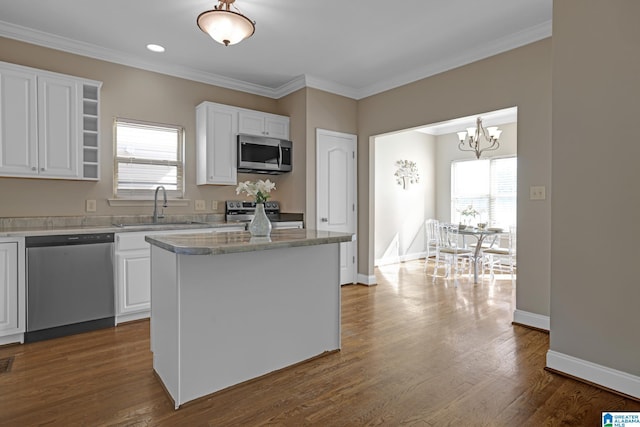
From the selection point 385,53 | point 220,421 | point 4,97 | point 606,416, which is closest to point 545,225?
point 606,416

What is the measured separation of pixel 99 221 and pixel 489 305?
4326mm

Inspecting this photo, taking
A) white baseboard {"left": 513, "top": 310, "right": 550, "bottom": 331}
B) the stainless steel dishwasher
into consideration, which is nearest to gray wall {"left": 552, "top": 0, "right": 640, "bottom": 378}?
white baseboard {"left": 513, "top": 310, "right": 550, "bottom": 331}

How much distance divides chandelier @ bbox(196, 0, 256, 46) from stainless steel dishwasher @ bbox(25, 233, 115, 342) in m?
2.03

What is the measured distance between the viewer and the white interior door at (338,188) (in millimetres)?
4688

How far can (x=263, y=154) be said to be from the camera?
456 centimetres

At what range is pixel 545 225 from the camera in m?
3.21

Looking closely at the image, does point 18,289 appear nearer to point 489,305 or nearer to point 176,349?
A: point 176,349

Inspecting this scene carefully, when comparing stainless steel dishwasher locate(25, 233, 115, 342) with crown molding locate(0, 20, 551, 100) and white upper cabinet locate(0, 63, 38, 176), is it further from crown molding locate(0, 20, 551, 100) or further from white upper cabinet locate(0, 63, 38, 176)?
crown molding locate(0, 20, 551, 100)

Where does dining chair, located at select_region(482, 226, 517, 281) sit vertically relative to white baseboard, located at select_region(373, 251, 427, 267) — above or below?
above

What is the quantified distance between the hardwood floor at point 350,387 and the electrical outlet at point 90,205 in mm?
1281

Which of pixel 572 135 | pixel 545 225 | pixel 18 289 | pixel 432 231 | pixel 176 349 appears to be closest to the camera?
pixel 176 349

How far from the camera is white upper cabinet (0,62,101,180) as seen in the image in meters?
3.07

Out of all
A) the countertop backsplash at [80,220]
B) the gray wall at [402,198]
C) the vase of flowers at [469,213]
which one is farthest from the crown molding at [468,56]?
the vase of flowers at [469,213]

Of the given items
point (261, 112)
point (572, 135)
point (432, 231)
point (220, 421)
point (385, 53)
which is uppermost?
point (385, 53)
